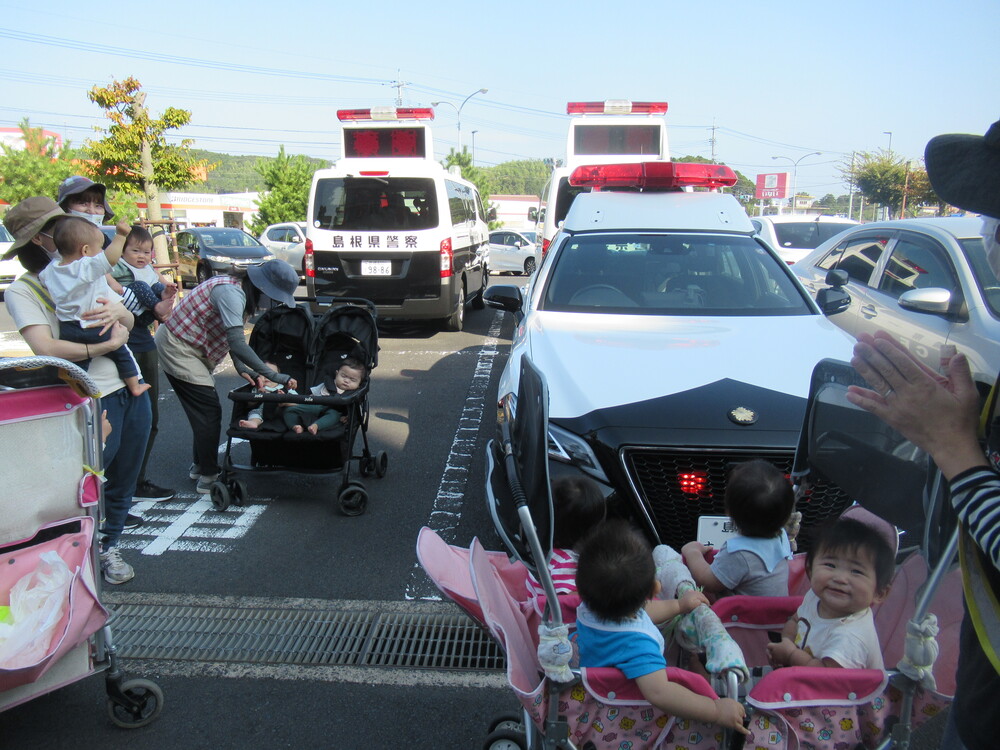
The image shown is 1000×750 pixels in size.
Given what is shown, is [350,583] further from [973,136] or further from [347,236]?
[347,236]

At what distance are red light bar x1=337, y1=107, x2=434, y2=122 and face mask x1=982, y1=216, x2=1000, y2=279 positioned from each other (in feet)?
40.0

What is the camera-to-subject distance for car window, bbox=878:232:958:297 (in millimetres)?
5346

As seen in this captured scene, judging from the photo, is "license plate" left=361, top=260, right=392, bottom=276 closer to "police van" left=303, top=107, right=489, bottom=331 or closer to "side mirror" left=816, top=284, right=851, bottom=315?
"police van" left=303, top=107, right=489, bottom=331

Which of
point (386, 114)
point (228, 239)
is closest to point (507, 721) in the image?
point (386, 114)

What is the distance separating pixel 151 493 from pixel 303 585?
168 centimetres

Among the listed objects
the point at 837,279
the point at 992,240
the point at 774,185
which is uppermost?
the point at 774,185

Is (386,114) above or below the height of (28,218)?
above

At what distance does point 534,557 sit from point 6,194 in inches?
1288

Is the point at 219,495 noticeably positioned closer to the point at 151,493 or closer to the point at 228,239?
the point at 151,493

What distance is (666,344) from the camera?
155 inches

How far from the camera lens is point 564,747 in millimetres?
1835

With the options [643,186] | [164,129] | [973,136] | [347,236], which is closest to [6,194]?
[164,129]

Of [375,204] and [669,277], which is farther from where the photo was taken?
[375,204]

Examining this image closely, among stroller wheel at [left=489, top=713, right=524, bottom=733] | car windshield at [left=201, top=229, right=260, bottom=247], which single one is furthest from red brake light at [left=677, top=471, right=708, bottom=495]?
car windshield at [left=201, top=229, right=260, bottom=247]
